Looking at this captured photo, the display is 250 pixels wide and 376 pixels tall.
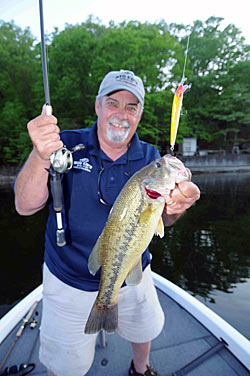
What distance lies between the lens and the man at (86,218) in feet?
7.09

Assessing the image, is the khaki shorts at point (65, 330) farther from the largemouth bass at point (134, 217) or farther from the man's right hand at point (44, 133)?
the man's right hand at point (44, 133)

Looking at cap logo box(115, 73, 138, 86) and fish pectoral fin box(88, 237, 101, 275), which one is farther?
cap logo box(115, 73, 138, 86)

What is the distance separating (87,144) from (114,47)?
30.2 metres

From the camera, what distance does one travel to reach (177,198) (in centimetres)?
201

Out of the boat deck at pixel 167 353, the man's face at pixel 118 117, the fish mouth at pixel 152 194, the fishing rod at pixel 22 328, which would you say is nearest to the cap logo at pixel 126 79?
the man's face at pixel 118 117

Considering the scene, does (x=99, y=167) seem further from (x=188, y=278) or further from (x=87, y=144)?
(x=188, y=278)

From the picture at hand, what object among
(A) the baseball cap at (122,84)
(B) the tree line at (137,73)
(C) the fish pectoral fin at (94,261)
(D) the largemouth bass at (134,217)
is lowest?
(C) the fish pectoral fin at (94,261)

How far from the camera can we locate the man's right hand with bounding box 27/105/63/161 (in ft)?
6.04

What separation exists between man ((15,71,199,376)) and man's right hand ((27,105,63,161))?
0.01 meters

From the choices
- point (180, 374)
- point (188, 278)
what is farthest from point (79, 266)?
point (188, 278)

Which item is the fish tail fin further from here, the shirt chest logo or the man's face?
the man's face

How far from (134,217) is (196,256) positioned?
7.89m

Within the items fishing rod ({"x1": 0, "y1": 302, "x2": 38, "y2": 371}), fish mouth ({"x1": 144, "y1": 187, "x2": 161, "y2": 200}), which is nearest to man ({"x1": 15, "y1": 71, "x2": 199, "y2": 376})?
fish mouth ({"x1": 144, "y1": 187, "x2": 161, "y2": 200})

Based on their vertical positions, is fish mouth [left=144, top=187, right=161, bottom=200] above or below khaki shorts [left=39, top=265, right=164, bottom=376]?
above
